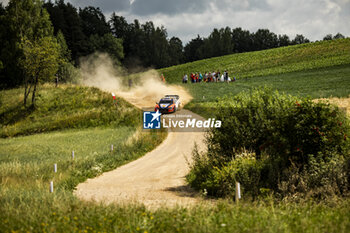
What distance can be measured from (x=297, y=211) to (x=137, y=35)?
136387mm

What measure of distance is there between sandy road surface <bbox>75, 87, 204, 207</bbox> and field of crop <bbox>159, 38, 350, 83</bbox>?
122 feet

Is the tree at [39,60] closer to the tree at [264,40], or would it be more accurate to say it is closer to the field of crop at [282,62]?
the field of crop at [282,62]

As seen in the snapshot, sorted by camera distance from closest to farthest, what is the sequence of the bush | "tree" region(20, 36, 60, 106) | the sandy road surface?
the bush
the sandy road surface
"tree" region(20, 36, 60, 106)

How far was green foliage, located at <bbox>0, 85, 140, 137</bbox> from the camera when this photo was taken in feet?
120

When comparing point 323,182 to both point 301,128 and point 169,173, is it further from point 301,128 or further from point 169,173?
point 169,173

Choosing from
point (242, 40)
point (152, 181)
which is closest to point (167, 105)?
point (152, 181)

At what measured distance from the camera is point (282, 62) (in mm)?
67000

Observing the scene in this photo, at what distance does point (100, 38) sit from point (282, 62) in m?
66.1

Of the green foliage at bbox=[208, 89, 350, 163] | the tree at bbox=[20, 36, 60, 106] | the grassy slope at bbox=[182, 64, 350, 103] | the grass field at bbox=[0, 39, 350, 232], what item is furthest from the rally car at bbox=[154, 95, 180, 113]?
the tree at bbox=[20, 36, 60, 106]

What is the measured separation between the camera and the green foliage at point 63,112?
1441 inches

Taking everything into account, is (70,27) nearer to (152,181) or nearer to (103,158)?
(103,158)

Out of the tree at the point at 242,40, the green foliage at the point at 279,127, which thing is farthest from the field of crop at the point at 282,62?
the tree at the point at 242,40

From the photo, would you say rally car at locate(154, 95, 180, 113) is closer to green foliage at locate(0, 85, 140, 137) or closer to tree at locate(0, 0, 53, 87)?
green foliage at locate(0, 85, 140, 137)

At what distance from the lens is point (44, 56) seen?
42750mm
